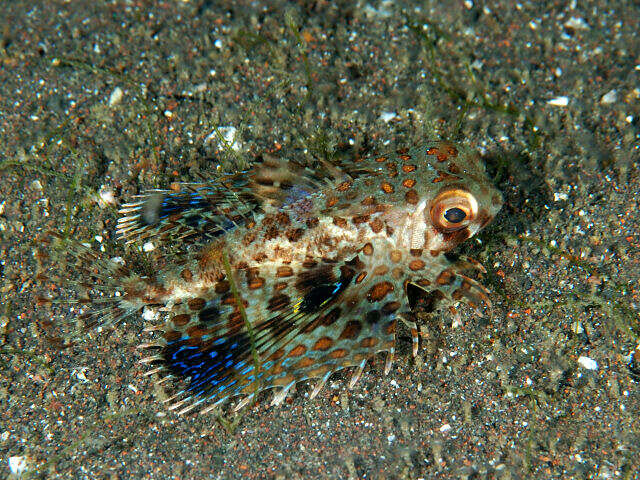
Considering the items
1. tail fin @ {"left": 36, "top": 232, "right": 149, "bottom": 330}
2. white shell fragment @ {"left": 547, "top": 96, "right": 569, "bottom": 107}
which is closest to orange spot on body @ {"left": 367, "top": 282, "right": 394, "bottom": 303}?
tail fin @ {"left": 36, "top": 232, "right": 149, "bottom": 330}

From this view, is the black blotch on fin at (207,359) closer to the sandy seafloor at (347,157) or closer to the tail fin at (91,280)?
the sandy seafloor at (347,157)

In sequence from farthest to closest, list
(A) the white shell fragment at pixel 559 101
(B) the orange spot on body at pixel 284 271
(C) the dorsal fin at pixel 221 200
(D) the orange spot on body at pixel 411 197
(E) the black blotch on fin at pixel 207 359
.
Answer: (A) the white shell fragment at pixel 559 101
(C) the dorsal fin at pixel 221 200
(B) the orange spot on body at pixel 284 271
(D) the orange spot on body at pixel 411 197
(E) the black blotch on fin at pixel 207 359

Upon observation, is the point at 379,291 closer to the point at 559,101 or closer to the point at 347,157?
the point at 347,157

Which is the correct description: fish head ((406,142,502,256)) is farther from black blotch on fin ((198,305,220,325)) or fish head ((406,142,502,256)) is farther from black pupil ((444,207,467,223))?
black blotch on fin ((198,305,220,325))

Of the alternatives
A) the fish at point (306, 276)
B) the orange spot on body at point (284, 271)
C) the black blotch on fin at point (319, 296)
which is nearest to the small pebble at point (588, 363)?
the fish at point (306, 276)

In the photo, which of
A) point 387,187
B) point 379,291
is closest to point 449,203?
point 387,187

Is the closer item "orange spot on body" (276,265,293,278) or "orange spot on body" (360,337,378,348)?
"orange spot on body" (360,337,378,348)

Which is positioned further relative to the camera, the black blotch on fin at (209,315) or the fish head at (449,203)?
the black blotch on fin at (209,315)
